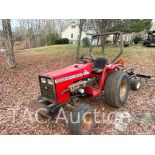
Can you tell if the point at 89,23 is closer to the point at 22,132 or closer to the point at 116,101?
the point at 116,101

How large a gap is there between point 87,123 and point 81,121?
0.99 ft

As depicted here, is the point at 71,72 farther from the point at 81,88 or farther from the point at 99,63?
the point at 99,63

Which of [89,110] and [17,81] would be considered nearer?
[89,110]

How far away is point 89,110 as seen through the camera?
3070 millimetres

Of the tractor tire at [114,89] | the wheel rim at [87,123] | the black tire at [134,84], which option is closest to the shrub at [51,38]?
the black tire at [134,84]

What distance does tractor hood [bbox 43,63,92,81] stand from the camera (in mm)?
3226

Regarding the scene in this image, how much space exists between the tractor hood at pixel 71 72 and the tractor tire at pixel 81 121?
0.70 m

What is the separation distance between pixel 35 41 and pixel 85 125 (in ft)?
106

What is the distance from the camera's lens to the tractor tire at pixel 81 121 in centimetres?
291

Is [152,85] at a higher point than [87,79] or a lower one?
lower

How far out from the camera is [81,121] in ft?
9.53

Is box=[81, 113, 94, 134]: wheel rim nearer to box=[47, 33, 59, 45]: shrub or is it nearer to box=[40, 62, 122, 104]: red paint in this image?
box=[40, 62, 122, 104]: red paint

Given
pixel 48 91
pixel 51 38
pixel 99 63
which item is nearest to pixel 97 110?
pixel 99 63

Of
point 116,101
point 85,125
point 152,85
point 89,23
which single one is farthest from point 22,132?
point 89,23
